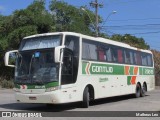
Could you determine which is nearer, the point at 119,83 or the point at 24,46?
the point at 24,46

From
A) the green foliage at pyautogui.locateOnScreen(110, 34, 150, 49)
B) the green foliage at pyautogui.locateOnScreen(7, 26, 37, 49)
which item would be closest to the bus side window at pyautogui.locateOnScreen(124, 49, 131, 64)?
the green foliage at pyautogui.locateOnScreen(7, 26, 37, 49)

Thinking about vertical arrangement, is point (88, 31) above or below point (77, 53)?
above

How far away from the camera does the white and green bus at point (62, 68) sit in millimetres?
15875

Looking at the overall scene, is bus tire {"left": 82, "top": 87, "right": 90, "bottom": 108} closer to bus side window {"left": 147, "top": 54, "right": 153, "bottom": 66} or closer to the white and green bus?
the white and green bus

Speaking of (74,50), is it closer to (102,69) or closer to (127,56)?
(102,69)

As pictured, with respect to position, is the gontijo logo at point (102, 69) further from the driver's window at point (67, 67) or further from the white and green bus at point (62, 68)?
the driver's window at point (67, 67)

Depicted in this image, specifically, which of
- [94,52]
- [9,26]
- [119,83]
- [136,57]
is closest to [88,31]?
[9,26]

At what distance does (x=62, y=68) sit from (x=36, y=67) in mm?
1071

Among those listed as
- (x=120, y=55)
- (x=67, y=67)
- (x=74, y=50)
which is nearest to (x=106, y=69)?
(x=120, y=55)

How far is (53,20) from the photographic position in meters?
40.7

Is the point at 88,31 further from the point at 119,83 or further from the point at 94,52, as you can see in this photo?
the point at 94,52

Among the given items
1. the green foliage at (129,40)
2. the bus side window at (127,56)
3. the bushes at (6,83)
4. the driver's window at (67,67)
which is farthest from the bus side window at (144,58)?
the green foliage at (129,40)

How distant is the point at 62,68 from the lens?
16.1m

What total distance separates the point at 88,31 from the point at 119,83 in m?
22.7
